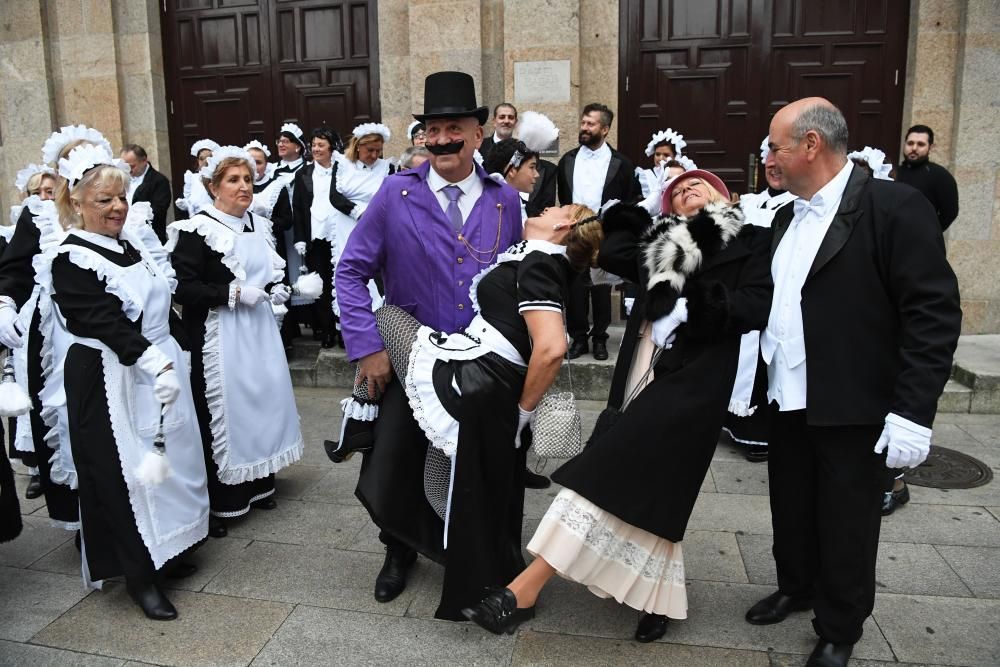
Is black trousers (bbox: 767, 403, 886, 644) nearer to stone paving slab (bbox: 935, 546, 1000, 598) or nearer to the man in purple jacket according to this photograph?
stone paving slab (bbox: 935, 546, 1000, 598)

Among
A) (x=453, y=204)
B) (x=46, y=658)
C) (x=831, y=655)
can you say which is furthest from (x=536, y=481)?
(x=46, y=658)

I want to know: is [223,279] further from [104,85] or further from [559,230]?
[104,85]

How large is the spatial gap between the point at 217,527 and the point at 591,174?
4.48 m

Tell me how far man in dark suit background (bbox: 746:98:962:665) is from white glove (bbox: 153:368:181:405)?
233cm

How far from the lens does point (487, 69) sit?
26.5 ft

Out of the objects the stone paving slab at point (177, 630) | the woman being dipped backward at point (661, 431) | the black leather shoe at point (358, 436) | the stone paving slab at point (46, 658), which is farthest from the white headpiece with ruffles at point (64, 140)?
the woman being dipped backward at point (661, 431)

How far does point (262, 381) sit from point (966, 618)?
3511mm

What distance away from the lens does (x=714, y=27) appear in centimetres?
805

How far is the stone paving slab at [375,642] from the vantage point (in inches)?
119

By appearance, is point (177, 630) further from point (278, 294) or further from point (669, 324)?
point (669, 324)

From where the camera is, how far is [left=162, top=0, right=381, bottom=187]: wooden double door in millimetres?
8938

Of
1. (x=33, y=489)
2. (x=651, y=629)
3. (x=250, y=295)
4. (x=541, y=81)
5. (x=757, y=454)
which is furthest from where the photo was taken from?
(x=541, y=81)

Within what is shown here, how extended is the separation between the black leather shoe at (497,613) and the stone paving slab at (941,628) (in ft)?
4.76

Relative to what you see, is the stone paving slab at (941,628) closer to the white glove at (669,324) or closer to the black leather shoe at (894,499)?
the black leather shoe at (894,499)
